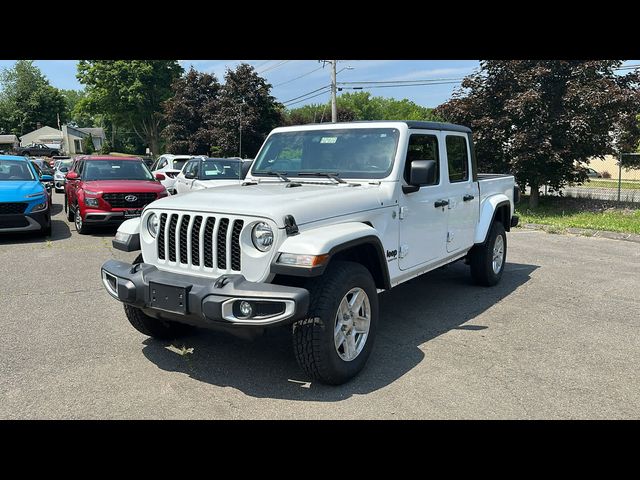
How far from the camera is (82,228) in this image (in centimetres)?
1082

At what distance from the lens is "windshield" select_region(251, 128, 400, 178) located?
15.5ft

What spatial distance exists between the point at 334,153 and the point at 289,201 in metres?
1.37

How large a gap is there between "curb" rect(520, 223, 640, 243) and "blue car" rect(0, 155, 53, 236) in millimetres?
10828

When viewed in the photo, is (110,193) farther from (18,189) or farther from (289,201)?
(289,201)

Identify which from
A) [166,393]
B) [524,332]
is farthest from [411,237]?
[166,393]

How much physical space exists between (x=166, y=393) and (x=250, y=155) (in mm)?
28751

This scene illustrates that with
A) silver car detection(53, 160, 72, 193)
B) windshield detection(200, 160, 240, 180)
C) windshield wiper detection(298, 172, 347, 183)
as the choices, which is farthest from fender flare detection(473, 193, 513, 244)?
silver car detection(53, 160, 72, 193)

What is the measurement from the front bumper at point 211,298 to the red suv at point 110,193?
23.6ft

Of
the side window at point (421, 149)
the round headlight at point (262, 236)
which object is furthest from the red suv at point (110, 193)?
the round headlight at point (262, 236)

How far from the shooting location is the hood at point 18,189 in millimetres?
9445

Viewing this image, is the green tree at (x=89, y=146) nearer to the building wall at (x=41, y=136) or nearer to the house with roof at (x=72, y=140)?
the house with roof at (x=72, y=140)

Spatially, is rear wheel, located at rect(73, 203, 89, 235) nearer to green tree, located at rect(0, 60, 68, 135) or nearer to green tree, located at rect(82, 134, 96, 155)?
green tree, located at rect(82, 134, 96, 155)

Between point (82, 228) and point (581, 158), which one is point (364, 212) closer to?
point (82, 228)

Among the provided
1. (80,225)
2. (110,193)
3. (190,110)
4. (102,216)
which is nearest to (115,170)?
(110,193)
